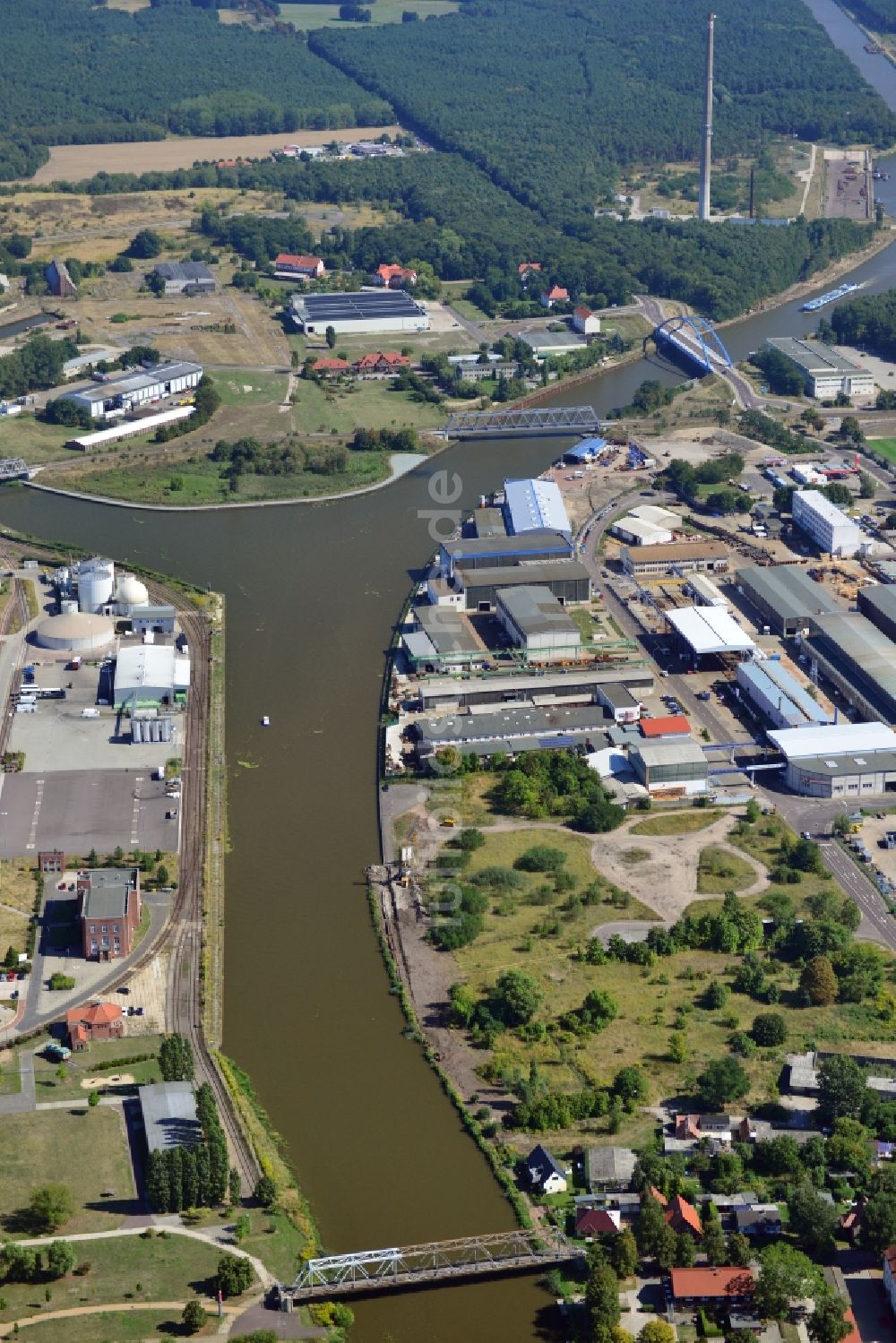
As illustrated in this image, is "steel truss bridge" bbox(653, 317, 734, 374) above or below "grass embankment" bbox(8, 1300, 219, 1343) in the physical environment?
above

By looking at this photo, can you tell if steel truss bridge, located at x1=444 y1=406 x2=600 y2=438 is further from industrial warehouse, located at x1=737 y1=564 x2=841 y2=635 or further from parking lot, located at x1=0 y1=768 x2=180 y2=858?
parking lot, located at x1=0 y1=768 x2=180 y2=858

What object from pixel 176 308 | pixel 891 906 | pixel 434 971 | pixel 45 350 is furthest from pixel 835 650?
pixel 176 308

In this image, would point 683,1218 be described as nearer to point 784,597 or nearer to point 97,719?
point 97,719

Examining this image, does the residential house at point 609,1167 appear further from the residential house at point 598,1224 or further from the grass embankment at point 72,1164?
the grass embankment at point 72,1164

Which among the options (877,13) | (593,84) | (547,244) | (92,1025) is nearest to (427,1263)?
(92,1025)

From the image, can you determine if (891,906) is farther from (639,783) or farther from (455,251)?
(455,251)

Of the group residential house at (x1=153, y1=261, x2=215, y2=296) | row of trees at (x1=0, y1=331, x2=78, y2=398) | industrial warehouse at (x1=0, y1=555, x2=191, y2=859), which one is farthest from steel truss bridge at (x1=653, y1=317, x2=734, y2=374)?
industrial warehouse at (x1=0, y1=555, x2=191, y2=859)

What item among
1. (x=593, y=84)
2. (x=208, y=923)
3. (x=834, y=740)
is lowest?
(x=208, y=923)
